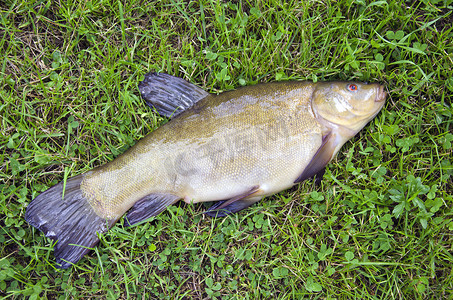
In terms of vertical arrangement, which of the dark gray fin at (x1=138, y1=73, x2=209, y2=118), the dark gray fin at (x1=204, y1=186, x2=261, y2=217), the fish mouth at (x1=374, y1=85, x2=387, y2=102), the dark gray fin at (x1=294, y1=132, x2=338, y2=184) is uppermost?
the dark gray fin at (x1=138, y1=73, x2=209, y2=118)

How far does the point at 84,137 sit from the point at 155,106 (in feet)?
2.67

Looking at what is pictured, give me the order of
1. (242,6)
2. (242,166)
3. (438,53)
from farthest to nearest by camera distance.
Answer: (242,6) → (438,53) → (242,166)

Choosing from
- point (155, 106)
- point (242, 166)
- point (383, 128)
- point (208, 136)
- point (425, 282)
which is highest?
point (155, 106)

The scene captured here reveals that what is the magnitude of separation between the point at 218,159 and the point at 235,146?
0.19 metres

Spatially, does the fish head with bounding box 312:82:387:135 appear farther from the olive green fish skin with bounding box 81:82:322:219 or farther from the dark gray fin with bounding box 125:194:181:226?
the dark gray fin with bounding box 125:194:181:226

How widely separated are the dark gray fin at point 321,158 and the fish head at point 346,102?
6.1 inches

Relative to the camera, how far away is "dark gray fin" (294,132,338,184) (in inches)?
116

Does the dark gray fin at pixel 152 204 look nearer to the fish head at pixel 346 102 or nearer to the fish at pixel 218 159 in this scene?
the fish at pixel 218 159

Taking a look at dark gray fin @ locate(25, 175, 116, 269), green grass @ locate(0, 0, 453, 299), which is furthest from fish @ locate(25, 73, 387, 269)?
green grass @ locate(0, 0, 453, 299)

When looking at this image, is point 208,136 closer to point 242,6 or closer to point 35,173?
point 242,6

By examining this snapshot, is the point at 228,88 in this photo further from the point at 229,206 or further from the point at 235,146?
the point at 229,206

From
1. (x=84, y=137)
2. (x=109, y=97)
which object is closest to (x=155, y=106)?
(x=109, y=97)

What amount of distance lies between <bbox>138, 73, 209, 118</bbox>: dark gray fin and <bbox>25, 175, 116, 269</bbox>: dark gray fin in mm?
992

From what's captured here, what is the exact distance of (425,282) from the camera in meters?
3.00
